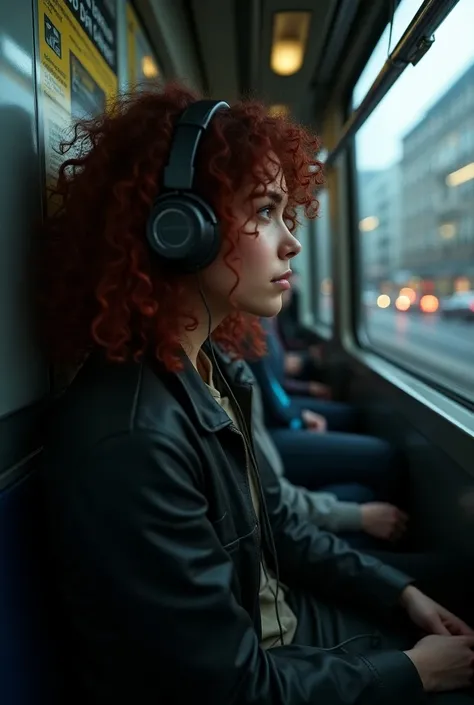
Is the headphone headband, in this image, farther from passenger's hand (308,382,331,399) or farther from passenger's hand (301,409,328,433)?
passenger's hand (308,382,331,399)

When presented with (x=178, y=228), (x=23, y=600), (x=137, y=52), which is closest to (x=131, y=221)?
(x=178, y=228)

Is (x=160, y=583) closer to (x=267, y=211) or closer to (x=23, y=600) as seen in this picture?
(x=23, y=600)

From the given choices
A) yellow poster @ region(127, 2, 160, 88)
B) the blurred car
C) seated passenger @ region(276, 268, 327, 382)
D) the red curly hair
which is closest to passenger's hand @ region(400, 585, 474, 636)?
the red curly hair


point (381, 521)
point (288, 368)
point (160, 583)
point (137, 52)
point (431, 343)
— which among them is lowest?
point (381, 521)

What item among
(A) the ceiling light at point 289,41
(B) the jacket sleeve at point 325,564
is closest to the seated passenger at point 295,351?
(A) the ceiling light at point 289,41

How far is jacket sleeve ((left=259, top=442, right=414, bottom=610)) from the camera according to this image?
125cm

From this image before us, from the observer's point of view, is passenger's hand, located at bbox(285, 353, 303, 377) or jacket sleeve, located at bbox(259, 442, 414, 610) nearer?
jacket sleeve, located at bbox(259, 442, 414, 610)

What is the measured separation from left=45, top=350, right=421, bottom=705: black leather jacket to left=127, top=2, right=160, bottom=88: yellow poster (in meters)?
1.32

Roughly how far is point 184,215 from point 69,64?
59cm

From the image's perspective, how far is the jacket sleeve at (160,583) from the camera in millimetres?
741

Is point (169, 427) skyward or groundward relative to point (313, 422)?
skyward

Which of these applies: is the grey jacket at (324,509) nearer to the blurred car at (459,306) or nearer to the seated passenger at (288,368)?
the seated passenger at (288,368)

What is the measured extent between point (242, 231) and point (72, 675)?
76 centimetres

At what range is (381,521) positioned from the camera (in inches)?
70.4
